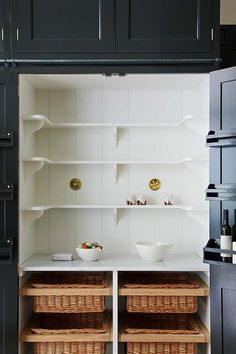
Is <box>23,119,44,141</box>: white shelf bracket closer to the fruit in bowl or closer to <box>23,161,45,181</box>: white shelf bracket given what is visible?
<box>23,161,45,181</box>: white shelf bracket

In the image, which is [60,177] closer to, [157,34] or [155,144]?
[155,144]

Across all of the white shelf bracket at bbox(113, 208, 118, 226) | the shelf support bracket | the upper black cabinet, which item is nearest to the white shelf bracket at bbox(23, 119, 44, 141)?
the upper black cabinet

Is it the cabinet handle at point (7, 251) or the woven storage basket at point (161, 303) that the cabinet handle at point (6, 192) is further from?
the woven storage basket at point (161, 303)

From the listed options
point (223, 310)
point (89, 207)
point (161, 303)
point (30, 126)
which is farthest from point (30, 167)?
point (223, 310)

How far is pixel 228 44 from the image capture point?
9.73ft

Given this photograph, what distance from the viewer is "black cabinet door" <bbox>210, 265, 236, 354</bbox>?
2.47 m

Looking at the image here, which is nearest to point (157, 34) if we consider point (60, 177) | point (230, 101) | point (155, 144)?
point (230, 101)

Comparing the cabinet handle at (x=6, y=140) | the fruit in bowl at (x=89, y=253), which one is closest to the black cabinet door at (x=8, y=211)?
the cabinet handle at (x=6, y=140)

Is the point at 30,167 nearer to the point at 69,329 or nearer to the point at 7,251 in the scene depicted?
the point at 7,251

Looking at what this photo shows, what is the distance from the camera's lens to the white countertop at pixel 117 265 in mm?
2680

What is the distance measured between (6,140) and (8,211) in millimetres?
447

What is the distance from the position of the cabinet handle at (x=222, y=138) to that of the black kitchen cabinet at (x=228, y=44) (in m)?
0.75

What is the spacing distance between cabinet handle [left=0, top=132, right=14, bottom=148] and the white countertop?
2.55 feet

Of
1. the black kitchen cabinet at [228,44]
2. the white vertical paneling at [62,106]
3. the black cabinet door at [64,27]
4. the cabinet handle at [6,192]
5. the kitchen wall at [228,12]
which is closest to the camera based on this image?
the cabinet handle at [6,192]
